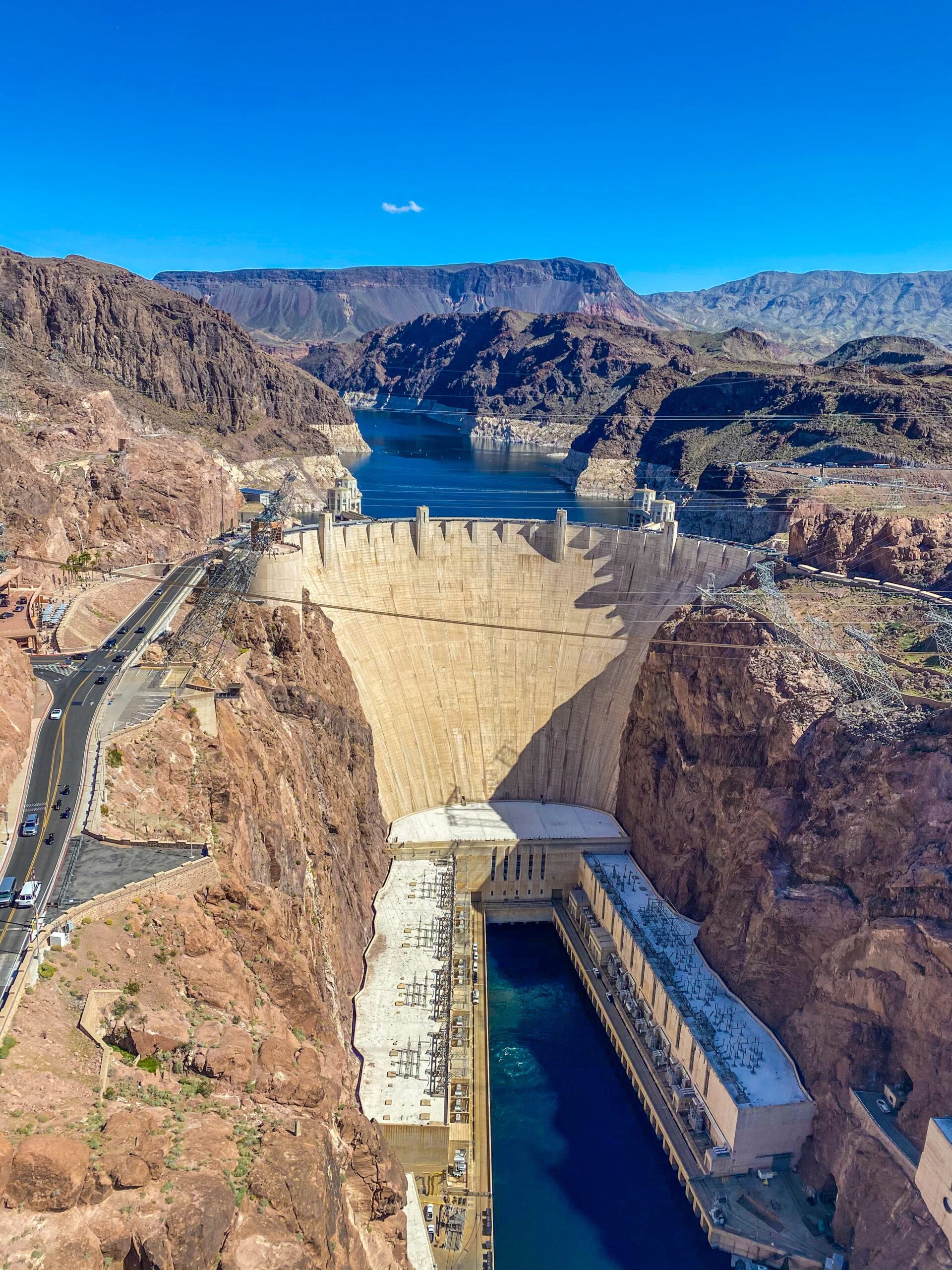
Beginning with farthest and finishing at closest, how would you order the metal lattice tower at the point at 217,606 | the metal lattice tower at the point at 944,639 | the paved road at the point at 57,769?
the metal lattice tower at the point at 944,639 → the metal lattice tower at the point at 217,606 → the paved road at the point at 57,769

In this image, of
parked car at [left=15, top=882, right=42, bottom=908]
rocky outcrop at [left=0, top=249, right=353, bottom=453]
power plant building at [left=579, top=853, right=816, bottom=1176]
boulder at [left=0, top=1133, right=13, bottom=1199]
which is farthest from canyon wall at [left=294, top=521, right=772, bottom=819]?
rocky outcrop at [left=0, top=249, right=353, bottom=453]

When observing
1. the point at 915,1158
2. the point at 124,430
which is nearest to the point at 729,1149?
the point at 915,1158

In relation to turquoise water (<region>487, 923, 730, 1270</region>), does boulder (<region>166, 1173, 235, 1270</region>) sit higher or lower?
higher

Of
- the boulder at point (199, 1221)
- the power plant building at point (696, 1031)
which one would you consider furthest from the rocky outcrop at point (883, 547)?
the boulder at point (199, 1221)

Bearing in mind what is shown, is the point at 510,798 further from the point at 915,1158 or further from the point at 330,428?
the point at 330,428

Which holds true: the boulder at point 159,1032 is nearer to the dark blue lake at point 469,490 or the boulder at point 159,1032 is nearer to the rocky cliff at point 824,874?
the rocky cliff at point 824,874

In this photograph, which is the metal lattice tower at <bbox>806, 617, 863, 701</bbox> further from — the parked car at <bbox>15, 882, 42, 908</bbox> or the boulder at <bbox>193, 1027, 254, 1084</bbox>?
the parked car at <bbox>15, 882, 42, 908</bbox>

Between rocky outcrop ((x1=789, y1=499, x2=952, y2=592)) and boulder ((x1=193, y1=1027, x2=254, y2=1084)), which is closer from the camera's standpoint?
boulder ((x1=193, y1=1027, x2=254, y2=1084))
